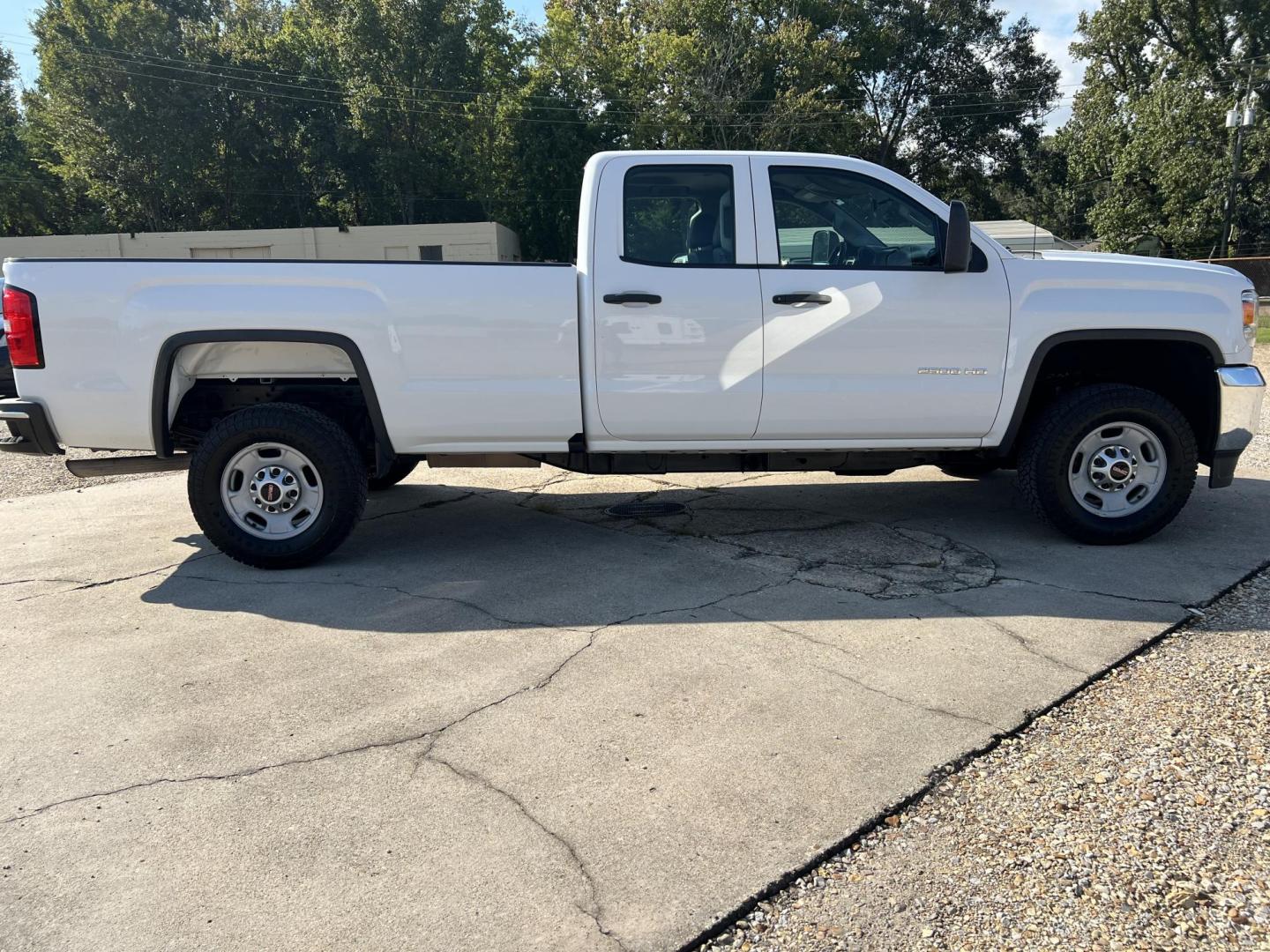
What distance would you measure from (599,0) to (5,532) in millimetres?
43984

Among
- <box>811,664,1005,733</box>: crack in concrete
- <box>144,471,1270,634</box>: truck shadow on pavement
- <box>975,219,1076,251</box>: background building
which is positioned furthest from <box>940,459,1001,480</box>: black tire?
<box>975,219,1076,251</box>: background building

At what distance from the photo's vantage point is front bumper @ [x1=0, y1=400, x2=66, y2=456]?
495 centimetres

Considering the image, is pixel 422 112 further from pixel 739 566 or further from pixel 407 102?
pixel 739 566

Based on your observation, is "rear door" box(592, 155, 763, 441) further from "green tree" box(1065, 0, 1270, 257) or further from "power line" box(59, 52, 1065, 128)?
"green tree" box(1065, 0, 1270, 257)

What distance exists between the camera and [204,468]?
5082mm

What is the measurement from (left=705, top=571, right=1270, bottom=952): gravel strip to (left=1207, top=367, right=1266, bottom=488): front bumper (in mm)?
2283

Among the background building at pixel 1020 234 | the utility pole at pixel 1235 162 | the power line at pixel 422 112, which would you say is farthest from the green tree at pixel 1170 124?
the power line at pixel 422 112

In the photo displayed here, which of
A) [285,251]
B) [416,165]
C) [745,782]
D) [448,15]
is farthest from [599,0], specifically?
[745,782]

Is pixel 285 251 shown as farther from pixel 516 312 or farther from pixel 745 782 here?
pixel 745 782

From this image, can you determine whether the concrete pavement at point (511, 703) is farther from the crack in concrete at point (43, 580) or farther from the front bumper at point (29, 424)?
the front bumper at point (29, 424)

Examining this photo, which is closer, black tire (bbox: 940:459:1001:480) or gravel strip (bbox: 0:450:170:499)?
black tire (bbox: 940:459:1001:480)

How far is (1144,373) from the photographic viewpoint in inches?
227

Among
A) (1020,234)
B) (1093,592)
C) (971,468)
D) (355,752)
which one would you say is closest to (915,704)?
(1093,592)

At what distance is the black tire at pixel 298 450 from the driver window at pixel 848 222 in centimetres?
264
